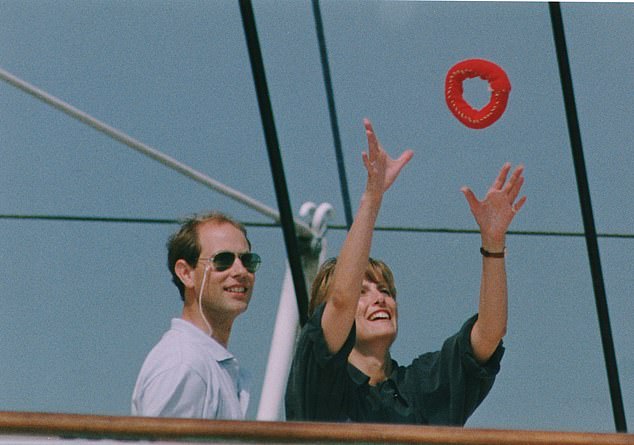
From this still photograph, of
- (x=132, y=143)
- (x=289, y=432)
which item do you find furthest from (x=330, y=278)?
(x=132, y=143)

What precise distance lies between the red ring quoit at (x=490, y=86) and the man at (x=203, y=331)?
458 millimetres

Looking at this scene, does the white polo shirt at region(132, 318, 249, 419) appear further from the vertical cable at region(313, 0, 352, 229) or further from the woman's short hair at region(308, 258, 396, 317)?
the vertical cable at region(313, 0, 352, 229)

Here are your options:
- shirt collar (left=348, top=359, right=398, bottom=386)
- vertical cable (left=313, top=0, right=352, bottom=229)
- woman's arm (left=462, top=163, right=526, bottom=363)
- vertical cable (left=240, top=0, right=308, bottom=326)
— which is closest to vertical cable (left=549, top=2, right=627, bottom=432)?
vertical cable (left=313, top=0, right=352, bottom=229)

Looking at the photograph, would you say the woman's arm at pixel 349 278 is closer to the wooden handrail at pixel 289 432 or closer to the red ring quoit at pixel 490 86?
the wooden handrail at pixel 289 432

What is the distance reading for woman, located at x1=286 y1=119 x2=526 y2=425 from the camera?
1932 millimetres

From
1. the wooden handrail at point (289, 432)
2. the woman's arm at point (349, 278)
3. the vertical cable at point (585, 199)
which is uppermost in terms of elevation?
the vertical cable at point (585, 199)

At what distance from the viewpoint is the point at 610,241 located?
3.09 m

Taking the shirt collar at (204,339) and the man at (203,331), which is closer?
the man at (203,331)

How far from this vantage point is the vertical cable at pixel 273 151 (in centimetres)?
297

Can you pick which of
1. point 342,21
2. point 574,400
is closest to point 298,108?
point 342,21

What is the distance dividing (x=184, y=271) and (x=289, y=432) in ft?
1.57

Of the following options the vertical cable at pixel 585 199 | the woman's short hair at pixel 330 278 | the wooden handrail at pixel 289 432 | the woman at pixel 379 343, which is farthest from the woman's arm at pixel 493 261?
the vertical cable at pixel 585 199

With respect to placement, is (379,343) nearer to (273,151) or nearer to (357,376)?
(357,376)

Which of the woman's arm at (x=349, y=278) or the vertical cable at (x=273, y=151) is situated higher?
the vertical cable at (x=273, y=151)
